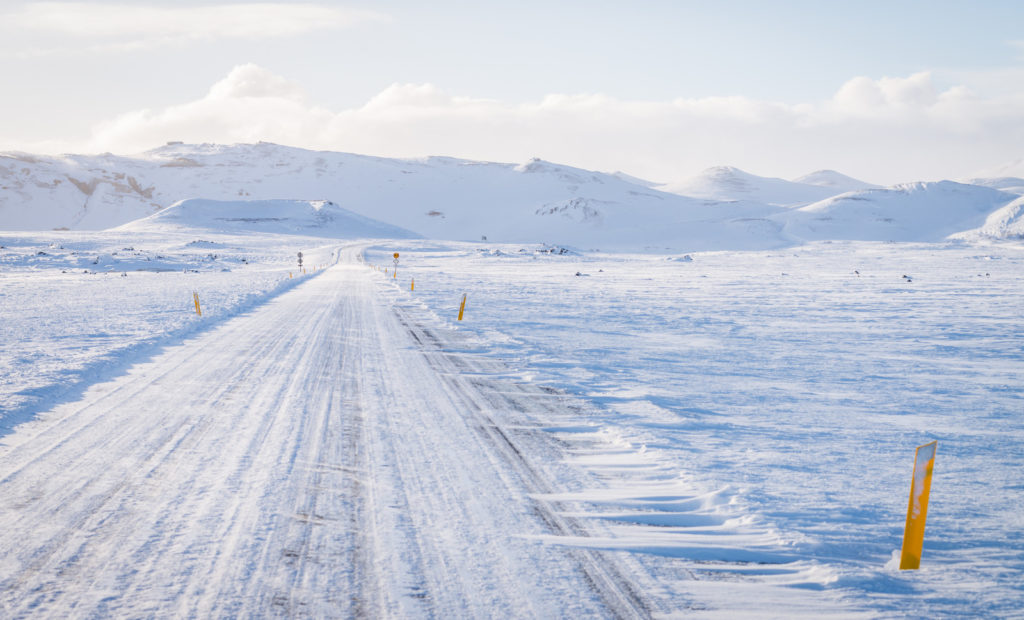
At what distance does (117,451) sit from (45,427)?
5.04 ft

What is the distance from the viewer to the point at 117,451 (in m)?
6.45

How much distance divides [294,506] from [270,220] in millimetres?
166424

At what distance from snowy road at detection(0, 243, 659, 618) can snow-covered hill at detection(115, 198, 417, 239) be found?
140 m

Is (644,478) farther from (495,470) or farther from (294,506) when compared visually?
(294,506)

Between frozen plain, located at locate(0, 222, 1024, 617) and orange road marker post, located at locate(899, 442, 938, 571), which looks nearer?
frozen plain, located at locate(0, 222, 1024, 617)

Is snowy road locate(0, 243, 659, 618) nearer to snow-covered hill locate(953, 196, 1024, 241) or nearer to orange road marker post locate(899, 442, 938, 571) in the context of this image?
orange road marker post locate(899, 442, 938, 571)

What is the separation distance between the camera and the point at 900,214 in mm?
170500

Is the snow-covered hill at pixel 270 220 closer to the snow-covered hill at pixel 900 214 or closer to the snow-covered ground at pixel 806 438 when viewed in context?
the snow-covered hill at pixel 900 214

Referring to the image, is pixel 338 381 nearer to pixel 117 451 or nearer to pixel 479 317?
pixel 117 451

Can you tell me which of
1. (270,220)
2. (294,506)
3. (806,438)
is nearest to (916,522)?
(806,438)

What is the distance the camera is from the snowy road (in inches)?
152

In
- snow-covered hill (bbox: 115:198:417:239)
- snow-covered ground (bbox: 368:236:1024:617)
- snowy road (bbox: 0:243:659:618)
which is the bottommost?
snowy road (bbox: 0:243:659:618)

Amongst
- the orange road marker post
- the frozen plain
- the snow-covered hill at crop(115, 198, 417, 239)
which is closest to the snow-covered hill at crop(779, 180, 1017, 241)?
the snow-covered hill at crop(115, 198, 417, 239)

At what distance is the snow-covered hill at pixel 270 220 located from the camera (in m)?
146
